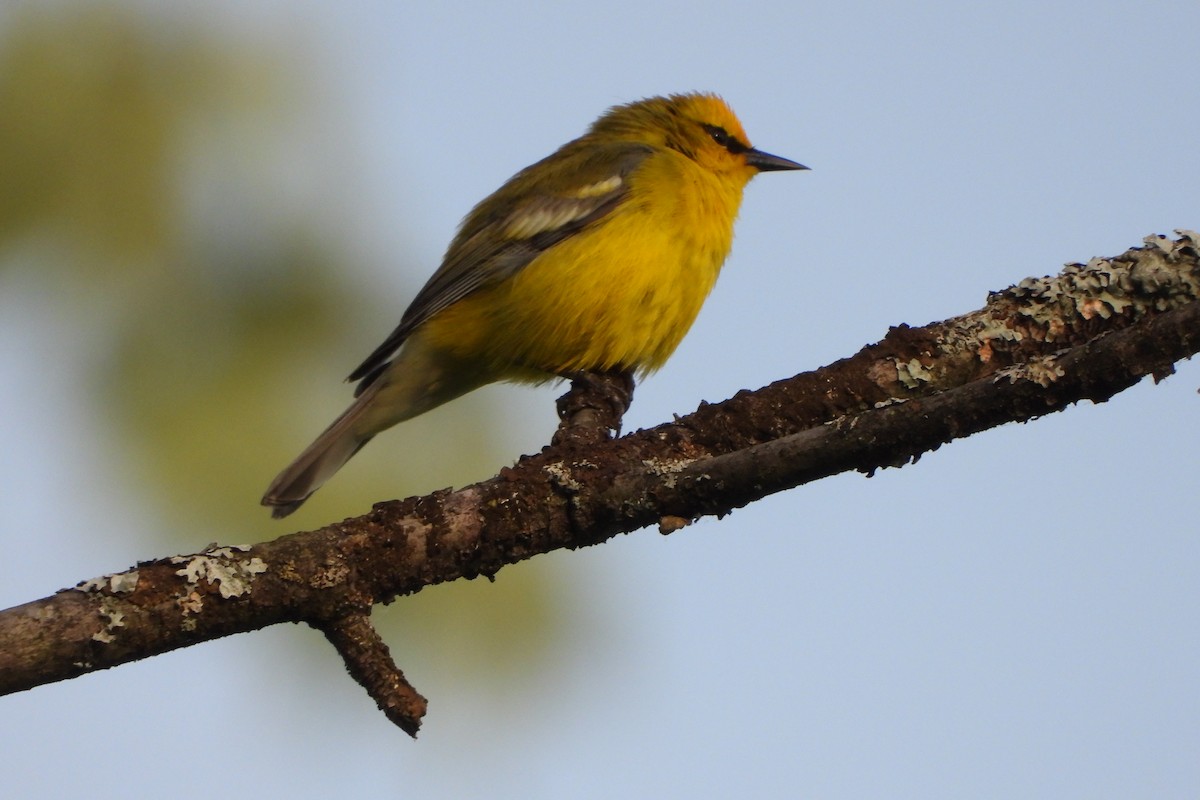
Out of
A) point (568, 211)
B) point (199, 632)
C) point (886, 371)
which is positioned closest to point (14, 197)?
point (568, 211)

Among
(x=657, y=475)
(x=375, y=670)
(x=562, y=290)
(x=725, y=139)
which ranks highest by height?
(x=725, y=139)

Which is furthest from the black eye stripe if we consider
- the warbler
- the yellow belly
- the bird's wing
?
the yellow belly

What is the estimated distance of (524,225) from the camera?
22.0ft

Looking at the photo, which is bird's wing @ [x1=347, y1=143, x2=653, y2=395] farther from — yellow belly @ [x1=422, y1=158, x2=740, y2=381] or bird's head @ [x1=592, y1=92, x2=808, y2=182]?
bird's head @ [x1=592, y1=92, x2=808, y2=182]

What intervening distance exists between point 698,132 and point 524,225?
139cm

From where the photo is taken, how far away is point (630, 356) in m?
6.18

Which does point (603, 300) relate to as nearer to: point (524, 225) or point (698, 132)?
point (524, 225)

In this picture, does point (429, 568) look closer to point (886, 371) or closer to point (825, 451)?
point (825, 451)

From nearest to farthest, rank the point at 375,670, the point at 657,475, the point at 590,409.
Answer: the point at 375,670 → the point at 657,475 → the point at 590,409

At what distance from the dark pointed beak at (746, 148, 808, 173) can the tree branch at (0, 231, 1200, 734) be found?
11.2ft

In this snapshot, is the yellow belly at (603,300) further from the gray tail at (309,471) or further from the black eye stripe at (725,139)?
the black eye stripe at (725,139)

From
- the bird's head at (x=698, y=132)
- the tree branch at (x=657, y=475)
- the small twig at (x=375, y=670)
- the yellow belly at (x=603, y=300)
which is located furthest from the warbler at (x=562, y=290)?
the small twig at (x=375, y=670)

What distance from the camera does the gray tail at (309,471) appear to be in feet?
17.9

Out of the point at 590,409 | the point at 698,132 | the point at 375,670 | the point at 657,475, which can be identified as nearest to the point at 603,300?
the point at 590,409
